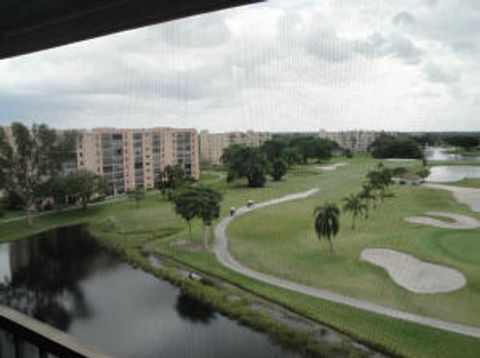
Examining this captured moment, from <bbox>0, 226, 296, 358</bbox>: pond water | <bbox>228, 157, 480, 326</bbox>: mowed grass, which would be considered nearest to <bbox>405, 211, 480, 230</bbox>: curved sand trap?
<bbox>228, 157, 480, 326</bbox>: mowed grass

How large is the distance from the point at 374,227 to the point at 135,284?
3.95 metres

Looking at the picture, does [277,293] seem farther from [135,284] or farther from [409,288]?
[135,284]

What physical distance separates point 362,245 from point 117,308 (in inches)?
136

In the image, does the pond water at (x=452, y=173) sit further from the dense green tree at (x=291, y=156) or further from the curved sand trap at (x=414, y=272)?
the dense green tree at (x=291, y=156)

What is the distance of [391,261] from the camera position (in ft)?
14.5

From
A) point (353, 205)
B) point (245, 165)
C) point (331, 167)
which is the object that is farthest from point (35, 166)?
point (353, 205)

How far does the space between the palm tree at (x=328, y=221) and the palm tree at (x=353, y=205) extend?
73cm

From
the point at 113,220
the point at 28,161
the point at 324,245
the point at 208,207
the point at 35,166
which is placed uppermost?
the point at 28,161

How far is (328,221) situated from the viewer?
496 cm

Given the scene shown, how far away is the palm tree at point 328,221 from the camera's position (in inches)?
193

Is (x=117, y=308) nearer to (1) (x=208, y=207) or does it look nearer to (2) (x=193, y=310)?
(2) (x=193, y=310)

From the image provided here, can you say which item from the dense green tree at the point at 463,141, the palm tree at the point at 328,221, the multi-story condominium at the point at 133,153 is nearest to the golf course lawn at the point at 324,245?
the palm tree at the point at 328,221

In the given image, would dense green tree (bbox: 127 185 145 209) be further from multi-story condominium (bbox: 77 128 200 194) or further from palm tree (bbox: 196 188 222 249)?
palm tree (bbox: 196 188 222 249)

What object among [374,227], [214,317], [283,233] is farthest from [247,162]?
[214,317]
